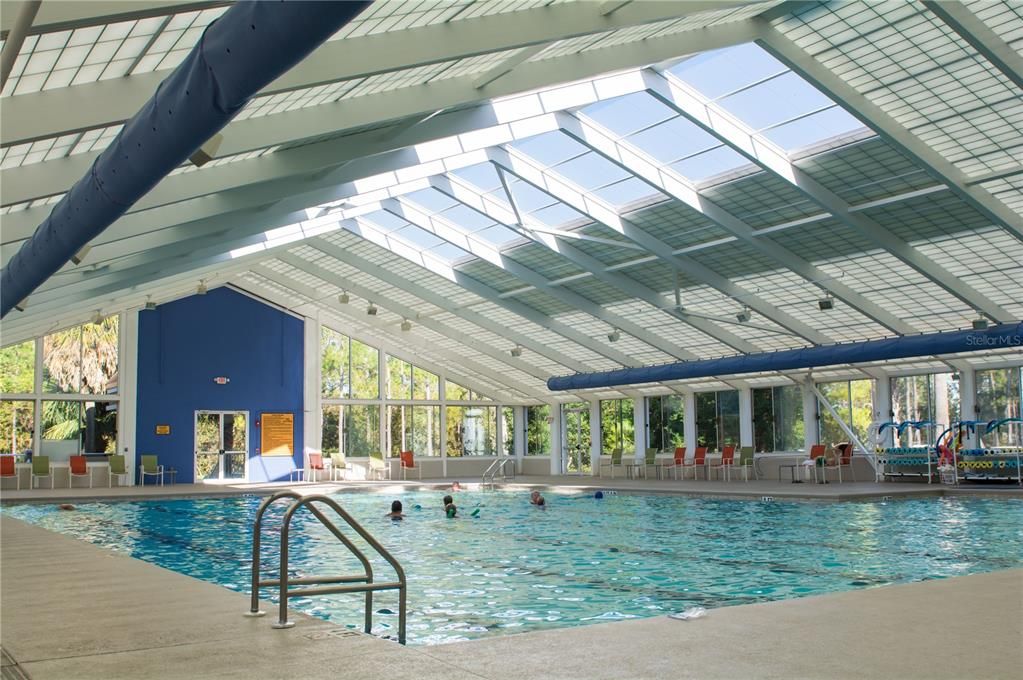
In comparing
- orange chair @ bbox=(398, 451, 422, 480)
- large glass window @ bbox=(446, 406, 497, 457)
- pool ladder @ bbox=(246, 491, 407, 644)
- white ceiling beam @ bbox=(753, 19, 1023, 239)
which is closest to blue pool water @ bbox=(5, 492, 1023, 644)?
pool ladder @ bbox=(246, 491, 407, 644)

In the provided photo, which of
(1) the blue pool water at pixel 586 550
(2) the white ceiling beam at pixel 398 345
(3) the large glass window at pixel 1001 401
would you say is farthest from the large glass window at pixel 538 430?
(3) the large glass window at pixel 1001 401

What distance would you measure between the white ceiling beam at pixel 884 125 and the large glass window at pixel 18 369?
1886 cm

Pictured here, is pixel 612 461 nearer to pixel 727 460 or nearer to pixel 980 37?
pixel 727 460

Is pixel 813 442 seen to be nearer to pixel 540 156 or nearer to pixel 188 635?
pixel 540 156

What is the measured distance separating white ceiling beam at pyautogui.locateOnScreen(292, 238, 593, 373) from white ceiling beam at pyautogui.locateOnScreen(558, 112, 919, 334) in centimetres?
776

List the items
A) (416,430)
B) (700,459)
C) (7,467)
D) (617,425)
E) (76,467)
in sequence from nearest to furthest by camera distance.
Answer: (7,467) < (76,467) < (700,459) < (617,425) < (416,430)

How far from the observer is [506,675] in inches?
141

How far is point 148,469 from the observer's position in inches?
917

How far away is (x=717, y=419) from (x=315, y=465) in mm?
10872

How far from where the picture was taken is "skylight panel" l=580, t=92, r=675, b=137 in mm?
13422

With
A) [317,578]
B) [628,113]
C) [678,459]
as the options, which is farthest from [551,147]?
[678,459]

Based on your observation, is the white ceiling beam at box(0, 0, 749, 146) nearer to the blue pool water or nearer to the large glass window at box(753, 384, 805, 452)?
the blue pool water

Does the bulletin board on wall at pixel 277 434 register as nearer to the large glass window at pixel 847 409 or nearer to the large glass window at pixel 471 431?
the large glass window at pixel 471 431

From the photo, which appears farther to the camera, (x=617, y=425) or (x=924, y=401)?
(x=617, y=425)
